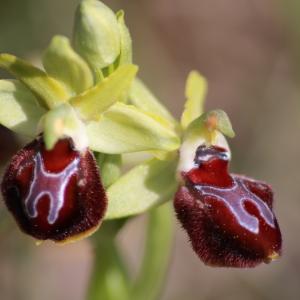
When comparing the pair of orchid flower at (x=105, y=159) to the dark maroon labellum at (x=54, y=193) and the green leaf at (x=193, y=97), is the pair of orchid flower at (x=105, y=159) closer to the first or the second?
the dark maroon labellum at (x=54, y=193)

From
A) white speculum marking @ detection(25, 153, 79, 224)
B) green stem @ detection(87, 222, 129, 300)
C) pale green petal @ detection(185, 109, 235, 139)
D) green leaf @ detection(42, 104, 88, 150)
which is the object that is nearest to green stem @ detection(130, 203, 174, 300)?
green stem @ detection(87, 222, 129, 300)

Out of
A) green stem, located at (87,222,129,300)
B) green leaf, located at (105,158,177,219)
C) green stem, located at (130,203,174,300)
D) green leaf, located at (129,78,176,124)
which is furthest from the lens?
green stem, located at (130,203,174,300)

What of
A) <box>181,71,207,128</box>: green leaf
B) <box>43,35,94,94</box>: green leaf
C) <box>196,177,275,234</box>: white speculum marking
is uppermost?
<box>43,35,94,94</box>: green leaf

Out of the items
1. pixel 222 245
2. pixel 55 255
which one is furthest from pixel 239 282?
pixel 222 245

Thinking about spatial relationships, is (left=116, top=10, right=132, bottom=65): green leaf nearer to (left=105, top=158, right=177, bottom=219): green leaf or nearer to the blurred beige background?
(left=105, top=158, right=177, bottom=219): green leaf

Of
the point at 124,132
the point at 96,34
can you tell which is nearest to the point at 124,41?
the point at 96,34

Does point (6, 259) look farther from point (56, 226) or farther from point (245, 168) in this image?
point (56, 226)

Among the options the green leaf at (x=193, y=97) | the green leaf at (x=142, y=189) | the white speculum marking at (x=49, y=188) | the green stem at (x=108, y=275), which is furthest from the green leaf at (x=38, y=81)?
the green stem at (x=108, y=275)
